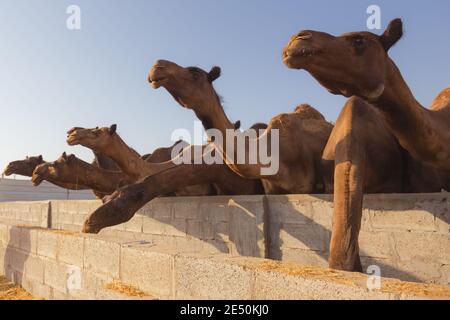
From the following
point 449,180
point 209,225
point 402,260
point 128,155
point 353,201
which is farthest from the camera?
point 128,155

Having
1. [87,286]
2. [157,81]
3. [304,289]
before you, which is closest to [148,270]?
[87,286]

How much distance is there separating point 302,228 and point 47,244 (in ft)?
12.3

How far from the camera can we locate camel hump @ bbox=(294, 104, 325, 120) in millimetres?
7688

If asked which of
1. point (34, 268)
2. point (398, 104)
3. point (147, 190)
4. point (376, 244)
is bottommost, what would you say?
point (34, 268)

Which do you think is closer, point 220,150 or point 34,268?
point 220,150

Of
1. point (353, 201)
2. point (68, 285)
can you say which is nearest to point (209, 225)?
point (68, 285)

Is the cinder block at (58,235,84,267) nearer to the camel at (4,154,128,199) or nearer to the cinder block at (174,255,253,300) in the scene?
the cinder block at (174,255,253,300)

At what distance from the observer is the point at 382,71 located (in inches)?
140

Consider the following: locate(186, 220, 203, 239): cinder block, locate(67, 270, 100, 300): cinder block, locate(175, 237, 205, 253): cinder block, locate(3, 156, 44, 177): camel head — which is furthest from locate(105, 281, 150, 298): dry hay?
locate(3, 156, 44, 177): camel head

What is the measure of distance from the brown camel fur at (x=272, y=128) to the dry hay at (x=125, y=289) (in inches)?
81.1

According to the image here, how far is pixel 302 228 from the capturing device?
5.63 meters

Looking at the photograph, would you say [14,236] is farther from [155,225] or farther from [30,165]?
[30,165]

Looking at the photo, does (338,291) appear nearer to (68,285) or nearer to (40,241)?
(68,285)
